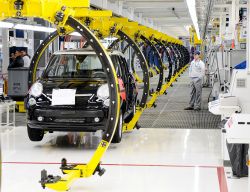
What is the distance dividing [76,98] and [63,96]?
233mm

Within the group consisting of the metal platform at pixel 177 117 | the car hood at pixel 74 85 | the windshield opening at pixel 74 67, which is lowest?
the metal platform at pixel 177 117

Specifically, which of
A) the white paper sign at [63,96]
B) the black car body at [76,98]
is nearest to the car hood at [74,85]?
the black car body at [76,98]

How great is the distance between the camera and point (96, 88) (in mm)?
8969

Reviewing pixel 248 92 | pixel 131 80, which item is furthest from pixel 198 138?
pixel 248 92

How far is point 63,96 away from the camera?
8852 millimetres

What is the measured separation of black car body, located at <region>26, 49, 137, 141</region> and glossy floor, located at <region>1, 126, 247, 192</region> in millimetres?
484

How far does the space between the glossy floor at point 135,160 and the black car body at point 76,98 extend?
48 centimetres

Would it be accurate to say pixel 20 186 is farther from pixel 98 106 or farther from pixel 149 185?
pixel 98 106

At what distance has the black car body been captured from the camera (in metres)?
8.78

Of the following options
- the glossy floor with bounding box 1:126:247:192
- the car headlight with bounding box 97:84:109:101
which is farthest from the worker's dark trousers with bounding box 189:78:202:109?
the car headlight with bounding box 97:84:109:101

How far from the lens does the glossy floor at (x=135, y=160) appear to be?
6.59 metres

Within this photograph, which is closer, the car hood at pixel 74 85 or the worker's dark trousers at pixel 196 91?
the car hood at pixel 74 85

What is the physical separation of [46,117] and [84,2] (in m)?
2.35

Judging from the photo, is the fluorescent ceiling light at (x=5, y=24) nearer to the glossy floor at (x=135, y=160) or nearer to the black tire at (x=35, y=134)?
the glossy floor at (x=135, y=160)
